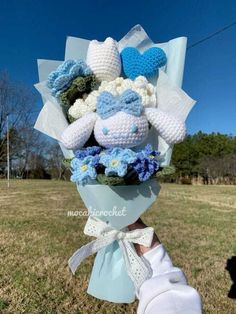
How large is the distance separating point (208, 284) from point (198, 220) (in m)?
2.90

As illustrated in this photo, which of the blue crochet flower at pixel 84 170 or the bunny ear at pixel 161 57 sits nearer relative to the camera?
the blue crochet flower at pixel 84 170

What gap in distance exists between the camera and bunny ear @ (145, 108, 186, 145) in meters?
1.14

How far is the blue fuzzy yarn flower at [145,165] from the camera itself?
3.48ft

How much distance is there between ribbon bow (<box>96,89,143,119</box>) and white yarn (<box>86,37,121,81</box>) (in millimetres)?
109

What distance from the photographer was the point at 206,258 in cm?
305

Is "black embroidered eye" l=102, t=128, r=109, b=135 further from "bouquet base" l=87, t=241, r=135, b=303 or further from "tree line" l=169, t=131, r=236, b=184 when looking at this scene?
"tree line" l=169, t=131, r=236, b=184

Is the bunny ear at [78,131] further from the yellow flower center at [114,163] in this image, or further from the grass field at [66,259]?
the grass field at [66,259]

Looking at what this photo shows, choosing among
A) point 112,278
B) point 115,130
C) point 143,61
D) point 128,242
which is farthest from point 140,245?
point 143,61

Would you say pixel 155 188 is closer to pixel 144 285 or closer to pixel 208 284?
pixel 144 285

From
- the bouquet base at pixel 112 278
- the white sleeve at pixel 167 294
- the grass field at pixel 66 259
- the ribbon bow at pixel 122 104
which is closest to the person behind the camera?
the white sleeve at pixel 167 294

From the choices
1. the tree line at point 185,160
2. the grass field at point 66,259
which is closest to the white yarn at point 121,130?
the grass field at point 66,259

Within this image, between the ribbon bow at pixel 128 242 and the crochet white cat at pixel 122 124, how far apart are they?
0.29 meters

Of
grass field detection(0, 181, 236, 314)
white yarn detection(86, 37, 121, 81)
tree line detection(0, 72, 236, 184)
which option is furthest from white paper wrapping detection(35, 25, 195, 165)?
tree line detection(0, 72, 236, 184)

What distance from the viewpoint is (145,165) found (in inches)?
42.2
